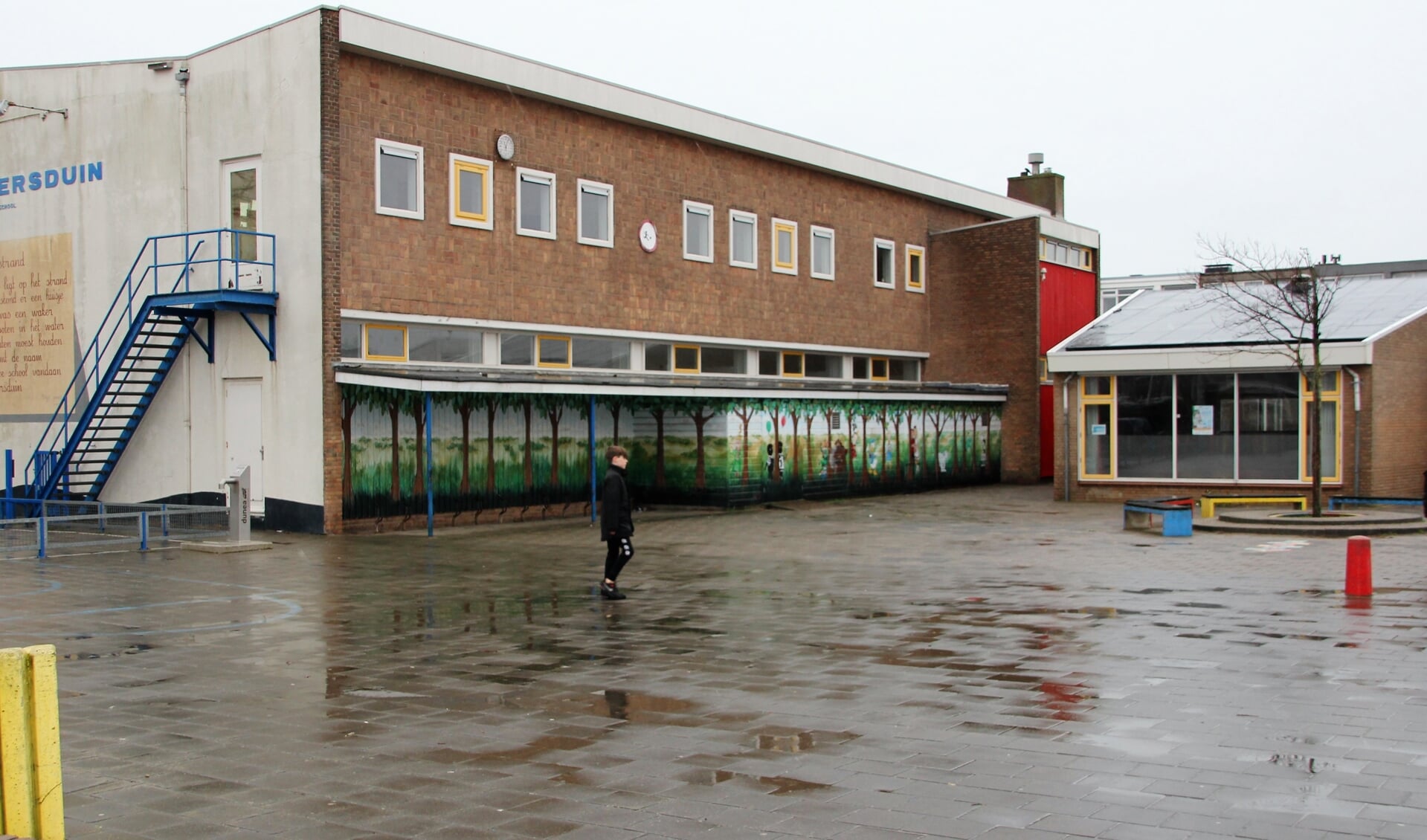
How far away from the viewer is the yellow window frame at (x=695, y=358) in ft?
93.7

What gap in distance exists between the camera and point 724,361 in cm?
3023

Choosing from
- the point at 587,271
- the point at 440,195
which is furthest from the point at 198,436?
the point at 587,271

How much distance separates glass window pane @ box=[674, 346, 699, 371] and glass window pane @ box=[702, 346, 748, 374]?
14.5 inches

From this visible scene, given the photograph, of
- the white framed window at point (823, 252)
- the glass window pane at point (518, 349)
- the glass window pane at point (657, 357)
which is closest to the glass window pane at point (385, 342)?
the glass window pane at point (518, 349)

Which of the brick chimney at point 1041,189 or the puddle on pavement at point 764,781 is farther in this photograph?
the brick chimney at point 1041,189

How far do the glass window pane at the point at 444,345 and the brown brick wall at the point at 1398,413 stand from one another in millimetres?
17420

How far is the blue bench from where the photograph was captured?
1994 cm

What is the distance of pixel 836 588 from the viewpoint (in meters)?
14.4

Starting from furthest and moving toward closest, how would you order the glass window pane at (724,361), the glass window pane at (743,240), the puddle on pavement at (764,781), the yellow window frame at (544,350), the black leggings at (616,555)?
1. the glass window pane at (743,240)
2. the glass window pane at (724,361)
3. the yellow window frame at (544,350)
4. the black leggings at (616,555)
5. the puddle on pavement at (764,781)

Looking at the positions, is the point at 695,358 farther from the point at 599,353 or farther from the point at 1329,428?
the point at 1329,428

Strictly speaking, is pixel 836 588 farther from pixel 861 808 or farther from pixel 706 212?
pixel 706 212

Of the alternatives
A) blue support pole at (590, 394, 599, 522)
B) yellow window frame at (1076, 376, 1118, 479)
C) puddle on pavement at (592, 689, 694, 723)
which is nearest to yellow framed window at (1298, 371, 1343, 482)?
yellow window frame at (1076, 376, 1118, 479)

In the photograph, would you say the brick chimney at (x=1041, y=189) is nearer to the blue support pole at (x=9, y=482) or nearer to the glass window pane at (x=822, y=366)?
the glass window pane at (x=822, y=366)

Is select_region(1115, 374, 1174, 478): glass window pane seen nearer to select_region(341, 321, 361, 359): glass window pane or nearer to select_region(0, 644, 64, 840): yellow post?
select_region(341, 321, 361, 359): glass window pane
